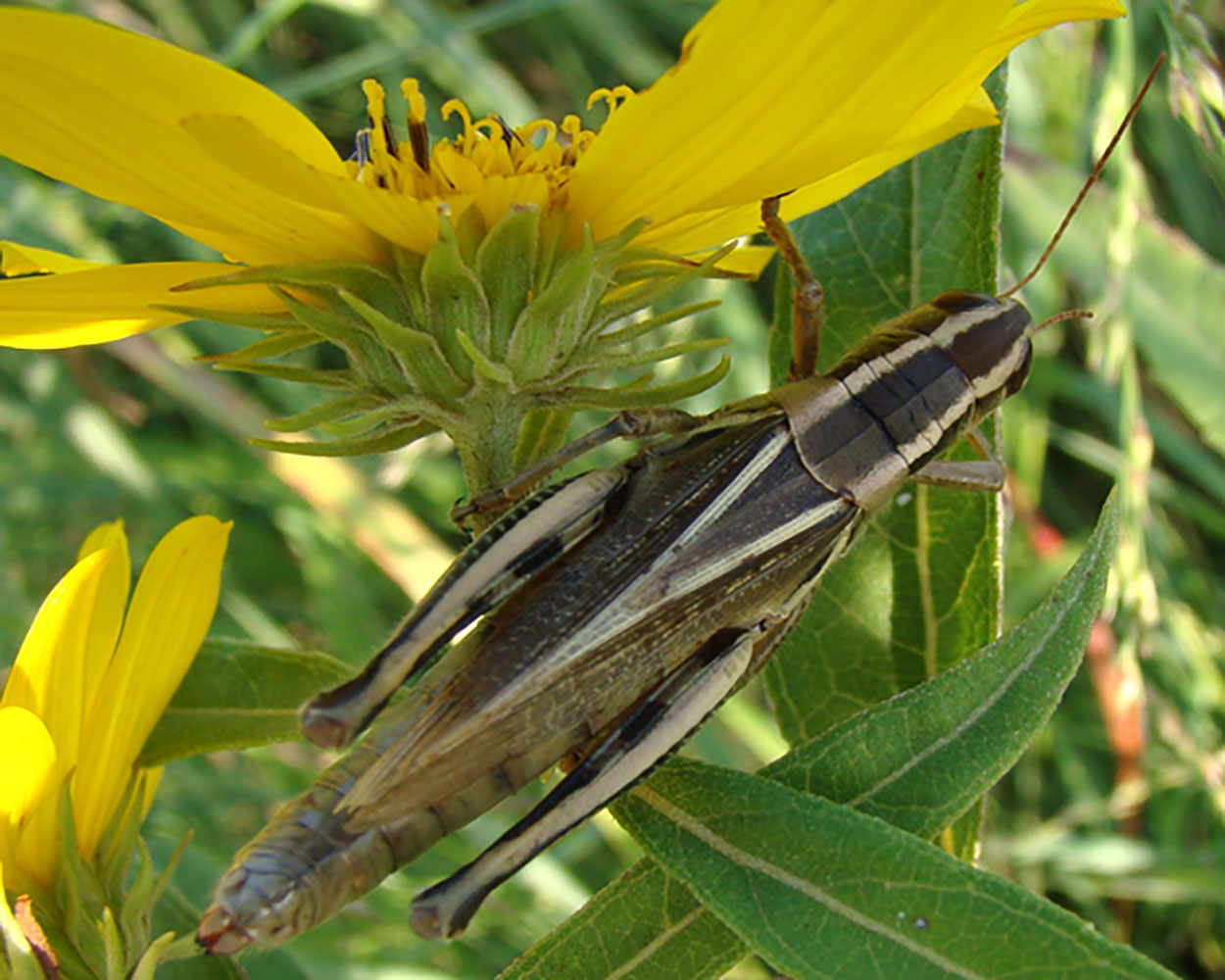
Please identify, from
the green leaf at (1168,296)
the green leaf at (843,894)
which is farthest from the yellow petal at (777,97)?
the green leaf at (1168,296)

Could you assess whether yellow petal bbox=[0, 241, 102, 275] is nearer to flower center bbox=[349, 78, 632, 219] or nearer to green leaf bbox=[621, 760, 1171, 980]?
flower center bbox=[349, 78, 632, 219]

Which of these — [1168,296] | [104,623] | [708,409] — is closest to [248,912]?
[104,623]

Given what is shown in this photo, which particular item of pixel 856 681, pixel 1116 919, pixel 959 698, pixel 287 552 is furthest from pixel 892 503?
pixel 287 552

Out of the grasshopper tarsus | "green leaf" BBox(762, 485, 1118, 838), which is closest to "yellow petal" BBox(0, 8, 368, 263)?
the grasshopper tarsus

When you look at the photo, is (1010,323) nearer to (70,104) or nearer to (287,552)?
(70,104)

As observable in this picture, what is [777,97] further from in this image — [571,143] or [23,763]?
[23,763]

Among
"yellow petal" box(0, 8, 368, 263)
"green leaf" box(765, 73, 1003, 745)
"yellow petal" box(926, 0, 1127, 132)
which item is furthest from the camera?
"green leaf" box(765, 73, 1003, 745)
